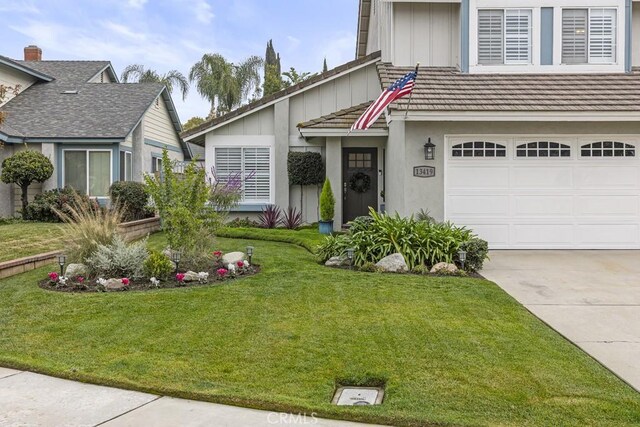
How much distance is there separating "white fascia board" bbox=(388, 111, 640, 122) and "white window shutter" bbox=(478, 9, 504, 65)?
8.72 ft

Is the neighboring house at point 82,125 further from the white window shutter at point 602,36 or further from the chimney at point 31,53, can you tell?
the white window shutter at point 602,36

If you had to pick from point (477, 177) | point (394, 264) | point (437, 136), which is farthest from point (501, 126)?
point (394, 264)

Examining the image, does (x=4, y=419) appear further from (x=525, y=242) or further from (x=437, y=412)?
(x=525, y=242)

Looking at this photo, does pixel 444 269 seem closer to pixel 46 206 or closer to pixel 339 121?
pixel 339 121

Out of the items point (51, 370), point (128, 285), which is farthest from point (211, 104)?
point (51, 370)

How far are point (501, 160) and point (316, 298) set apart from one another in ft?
20.3

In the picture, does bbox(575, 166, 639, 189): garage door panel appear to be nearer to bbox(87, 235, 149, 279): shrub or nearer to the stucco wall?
the stucco wall

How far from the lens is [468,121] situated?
36.2 feet

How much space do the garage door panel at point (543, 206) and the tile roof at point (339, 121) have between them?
406 centimetres

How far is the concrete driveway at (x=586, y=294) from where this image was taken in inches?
203

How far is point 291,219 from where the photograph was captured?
1492 cm

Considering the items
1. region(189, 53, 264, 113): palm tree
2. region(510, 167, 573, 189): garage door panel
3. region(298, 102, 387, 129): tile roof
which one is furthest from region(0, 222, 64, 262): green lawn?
region(189, 53, 264, 113): palm tree

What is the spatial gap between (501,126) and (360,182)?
4.82m

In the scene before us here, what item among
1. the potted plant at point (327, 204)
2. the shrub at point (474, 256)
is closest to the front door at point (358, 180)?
the potted plant at point (327, 204)
